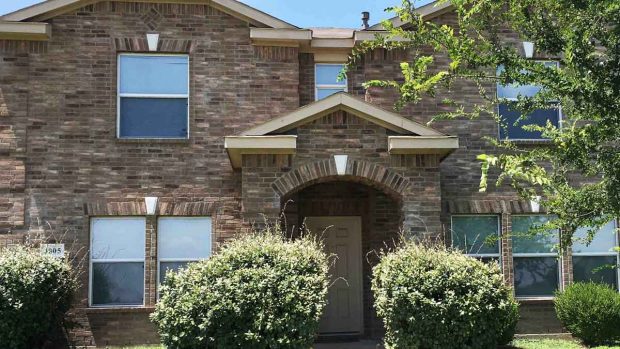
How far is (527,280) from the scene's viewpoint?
1334cm

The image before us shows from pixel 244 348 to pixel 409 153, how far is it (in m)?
4.50

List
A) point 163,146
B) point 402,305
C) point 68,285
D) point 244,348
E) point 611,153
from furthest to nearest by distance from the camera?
1. point 163,146
2. point 68,285
3. point 402,305
4. point 244,348
5. point 611,153

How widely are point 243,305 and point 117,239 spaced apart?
449cm

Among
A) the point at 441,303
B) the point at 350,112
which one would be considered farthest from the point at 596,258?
the point at 350,112

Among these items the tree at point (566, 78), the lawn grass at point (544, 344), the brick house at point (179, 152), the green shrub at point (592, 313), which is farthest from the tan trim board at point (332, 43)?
the tree at point (566, 78)

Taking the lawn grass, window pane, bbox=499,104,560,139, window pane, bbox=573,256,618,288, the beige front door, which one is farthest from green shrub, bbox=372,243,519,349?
window pane, bbox=499,104,560,139

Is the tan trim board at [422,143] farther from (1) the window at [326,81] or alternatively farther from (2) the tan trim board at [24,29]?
(2) the tan trim board at [24,29]

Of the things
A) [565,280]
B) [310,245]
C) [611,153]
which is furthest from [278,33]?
[611,153]

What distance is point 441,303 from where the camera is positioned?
9586 mm

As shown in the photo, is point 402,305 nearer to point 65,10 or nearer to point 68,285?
point 68,285

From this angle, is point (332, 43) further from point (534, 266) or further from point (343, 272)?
point (534, 266)

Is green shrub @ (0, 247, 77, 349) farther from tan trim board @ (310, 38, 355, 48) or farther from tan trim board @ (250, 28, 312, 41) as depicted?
tan trim board @ (310, 38, 355, 48)

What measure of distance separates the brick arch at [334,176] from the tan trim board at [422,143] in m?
0.46

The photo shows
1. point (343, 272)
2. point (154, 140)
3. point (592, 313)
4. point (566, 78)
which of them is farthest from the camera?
point (343, 272)
